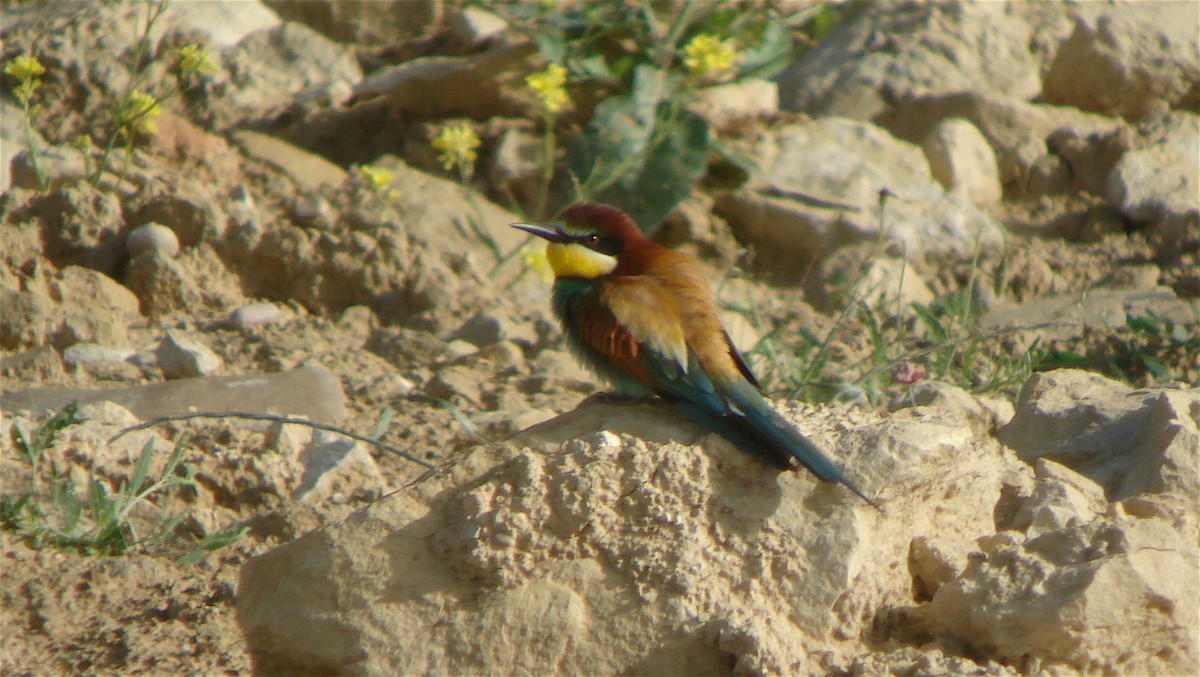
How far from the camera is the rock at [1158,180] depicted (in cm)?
489

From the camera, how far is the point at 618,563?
93.7 inches

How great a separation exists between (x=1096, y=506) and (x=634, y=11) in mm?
3418

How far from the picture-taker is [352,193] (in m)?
4.83

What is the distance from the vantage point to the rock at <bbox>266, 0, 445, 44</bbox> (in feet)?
20.0

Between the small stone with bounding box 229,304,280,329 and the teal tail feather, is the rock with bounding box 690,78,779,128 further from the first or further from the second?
the teal tail feather

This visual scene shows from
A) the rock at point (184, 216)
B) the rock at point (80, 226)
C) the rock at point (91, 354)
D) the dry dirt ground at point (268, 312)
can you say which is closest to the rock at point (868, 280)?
the dry dirt ground at point (268, 312)

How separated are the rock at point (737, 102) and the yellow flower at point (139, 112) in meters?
2.17

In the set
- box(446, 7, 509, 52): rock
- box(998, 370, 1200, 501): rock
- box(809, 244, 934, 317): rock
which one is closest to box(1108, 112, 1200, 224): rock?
box(809, 244, 934, 317): rock

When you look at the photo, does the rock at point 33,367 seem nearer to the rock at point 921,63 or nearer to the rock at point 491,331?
the rock at point 491,331

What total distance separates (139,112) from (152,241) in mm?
494

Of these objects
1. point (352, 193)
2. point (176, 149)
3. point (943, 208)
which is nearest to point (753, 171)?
point (943, 208)

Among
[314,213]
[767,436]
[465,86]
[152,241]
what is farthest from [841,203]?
[767,436]

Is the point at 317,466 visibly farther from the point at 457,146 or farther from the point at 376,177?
the point at 457,146

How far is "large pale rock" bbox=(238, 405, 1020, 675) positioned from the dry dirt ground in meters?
0.27
